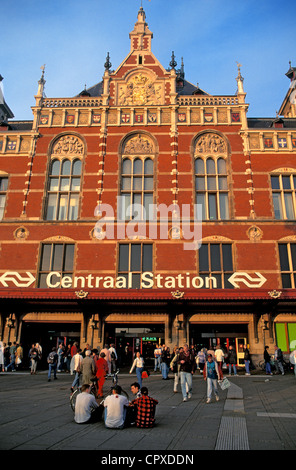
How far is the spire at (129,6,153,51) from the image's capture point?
29484 millimetres

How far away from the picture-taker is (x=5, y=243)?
80.5 ft

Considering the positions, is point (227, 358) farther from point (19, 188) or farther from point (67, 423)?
point (19, 188)

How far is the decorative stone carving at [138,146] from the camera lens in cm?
2655

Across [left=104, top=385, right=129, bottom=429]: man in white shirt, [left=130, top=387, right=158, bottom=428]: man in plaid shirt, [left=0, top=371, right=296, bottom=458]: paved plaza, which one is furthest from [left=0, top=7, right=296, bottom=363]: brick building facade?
[left=104, top=385, right=129, bottom=429]: man in white shirt

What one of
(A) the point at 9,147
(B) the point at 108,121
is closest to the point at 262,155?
(B) the point at 108,121

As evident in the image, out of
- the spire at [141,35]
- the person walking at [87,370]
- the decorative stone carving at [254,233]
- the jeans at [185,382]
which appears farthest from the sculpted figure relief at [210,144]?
the person walking at [87,370]

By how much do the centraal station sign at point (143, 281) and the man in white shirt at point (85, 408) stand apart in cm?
1467

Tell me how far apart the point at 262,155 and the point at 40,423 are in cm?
2302

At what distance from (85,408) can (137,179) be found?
19.7 metres

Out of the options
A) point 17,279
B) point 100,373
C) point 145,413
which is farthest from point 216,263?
point 145,413

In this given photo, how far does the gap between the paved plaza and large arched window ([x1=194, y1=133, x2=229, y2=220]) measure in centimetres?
1405

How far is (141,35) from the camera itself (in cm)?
2972

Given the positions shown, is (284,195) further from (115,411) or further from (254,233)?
(115,411)

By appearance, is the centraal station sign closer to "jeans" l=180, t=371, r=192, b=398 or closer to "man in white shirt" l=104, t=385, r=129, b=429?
"jeans" l=180, t=371, r=192, b=398
